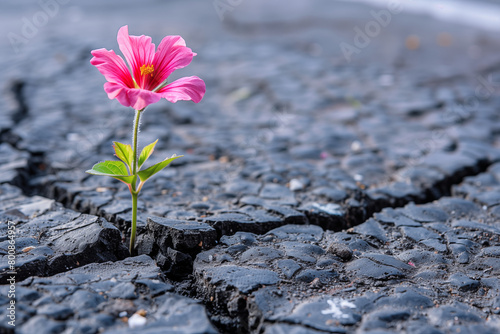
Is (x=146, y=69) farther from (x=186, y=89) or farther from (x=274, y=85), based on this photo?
(x=274, y=85)

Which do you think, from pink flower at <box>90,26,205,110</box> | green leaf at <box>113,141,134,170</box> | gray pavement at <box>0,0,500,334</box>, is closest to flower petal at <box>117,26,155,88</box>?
pink flower at <box>90,26,205,110</box>

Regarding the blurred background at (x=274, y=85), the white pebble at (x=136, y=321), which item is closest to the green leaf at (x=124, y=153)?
the white pebble at (x=136, y=321)

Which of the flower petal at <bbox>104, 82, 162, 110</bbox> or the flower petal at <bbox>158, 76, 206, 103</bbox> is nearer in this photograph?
the flower petal at <bbox>104, 82, 162, 110</bbox>

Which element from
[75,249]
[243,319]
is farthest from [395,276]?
[75,249]

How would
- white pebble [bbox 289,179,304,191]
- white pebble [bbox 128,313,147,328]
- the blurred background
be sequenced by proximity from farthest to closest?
the blurred background < white pebble [bbox 289,179,304,191] < white pebble [bbox 128,313,147,328]

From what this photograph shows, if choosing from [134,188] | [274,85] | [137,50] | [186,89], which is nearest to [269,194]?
[134,188]

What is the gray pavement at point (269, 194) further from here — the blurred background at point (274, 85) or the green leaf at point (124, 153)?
the green leaf at point (124, 153)

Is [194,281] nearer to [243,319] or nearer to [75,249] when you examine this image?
[243,319]

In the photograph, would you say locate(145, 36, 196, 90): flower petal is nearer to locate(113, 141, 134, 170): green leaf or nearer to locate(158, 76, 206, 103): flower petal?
locate(158, 76, 206, 103): flower petal
